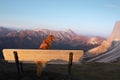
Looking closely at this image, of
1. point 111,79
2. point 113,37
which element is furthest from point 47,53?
point 113,37

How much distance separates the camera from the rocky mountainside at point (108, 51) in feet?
58.7

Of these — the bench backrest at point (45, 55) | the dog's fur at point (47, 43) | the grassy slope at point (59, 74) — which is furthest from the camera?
the grassy slope at point (59, 74)

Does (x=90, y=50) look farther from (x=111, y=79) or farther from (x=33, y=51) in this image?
(x=33, y=51)

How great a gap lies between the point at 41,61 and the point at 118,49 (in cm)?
1356

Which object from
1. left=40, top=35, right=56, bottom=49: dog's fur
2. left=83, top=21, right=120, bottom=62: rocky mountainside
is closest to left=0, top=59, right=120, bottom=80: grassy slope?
left=40, top=35, right=56, bottom=49: dog's fur

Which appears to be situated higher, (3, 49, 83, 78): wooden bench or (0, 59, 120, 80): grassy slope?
(3, 49, 83, 78): wooden bench

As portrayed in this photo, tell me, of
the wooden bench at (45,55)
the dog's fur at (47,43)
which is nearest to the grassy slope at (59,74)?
the dog's fur at (47,43)

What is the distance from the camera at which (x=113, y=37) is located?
70.9 feet

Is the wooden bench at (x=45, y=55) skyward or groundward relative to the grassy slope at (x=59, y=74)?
skyward

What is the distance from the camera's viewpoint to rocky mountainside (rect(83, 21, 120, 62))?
17.9 m

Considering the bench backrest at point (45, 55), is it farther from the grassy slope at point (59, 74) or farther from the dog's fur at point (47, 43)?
the grassy slope at point (59, 74)

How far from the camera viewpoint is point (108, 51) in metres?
19.7

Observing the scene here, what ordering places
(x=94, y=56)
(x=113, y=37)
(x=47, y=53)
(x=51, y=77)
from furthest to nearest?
(x=113, y=37) < (x=94, y=56) < (x=51, y=77) < (x=47, y=53)

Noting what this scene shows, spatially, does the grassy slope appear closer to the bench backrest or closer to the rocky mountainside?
the bench backrest
